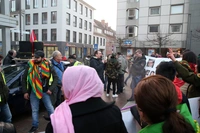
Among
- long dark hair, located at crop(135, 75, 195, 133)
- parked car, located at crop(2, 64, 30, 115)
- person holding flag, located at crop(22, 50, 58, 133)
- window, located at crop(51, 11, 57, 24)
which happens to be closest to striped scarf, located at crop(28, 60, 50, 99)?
person holding flag, located at crop(22, 50, 58, 133)

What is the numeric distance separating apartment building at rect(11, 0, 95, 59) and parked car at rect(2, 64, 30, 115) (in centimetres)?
2687

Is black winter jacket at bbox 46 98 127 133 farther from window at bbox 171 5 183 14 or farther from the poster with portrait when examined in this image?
window at bbox 171 5 183 14

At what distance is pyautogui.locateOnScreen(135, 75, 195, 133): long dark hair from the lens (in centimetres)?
111

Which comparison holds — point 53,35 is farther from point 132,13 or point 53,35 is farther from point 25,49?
point 25,49

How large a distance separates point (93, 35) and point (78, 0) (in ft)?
33.0

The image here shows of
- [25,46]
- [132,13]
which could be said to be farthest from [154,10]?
[25,46]

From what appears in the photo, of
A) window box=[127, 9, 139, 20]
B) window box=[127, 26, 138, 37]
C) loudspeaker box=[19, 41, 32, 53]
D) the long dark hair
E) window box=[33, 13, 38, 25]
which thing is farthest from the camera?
window box=[33, 13, 38, 25]

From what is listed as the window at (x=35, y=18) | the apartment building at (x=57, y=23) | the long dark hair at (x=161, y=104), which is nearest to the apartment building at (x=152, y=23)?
the apartment building at (x=57, y=23)

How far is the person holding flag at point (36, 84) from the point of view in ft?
11.7

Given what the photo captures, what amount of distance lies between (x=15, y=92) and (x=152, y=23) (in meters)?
22.8

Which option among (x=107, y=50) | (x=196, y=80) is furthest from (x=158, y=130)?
(x=107, y=50)

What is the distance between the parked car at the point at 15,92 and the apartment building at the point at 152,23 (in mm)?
19462

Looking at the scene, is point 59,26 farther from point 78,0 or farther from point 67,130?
point 67,130

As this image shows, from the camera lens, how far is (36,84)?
11.6 ft
